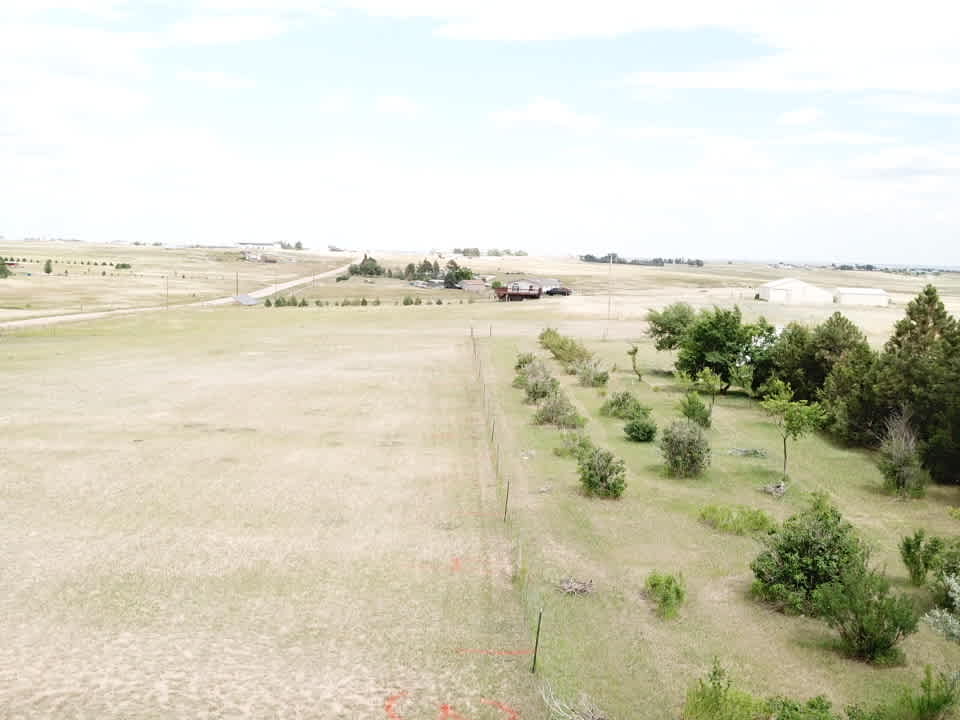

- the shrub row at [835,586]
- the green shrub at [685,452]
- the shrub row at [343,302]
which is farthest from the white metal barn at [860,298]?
the shrub row at [835,586]

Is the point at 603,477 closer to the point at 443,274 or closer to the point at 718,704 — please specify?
the point at 718,704

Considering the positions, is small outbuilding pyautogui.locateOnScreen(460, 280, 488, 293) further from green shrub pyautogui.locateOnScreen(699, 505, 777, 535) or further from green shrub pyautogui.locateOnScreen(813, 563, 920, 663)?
green shrub pyautogui.locateOnScreen(813, 563, 920, 663)

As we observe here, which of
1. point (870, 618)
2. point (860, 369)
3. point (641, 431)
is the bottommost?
point (641, 431)

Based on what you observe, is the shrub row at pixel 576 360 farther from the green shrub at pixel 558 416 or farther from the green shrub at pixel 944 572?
the green shrub at pixel 944 572

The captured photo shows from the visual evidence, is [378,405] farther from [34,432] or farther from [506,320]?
[506,320]

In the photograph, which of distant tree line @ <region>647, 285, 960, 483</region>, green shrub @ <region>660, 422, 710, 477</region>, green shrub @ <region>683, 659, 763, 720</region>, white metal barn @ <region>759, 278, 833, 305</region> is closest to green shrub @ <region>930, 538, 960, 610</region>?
green shrub @ <region>683, 659, 763, 720</region>

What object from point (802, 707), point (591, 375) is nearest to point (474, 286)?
point (591, 375)
